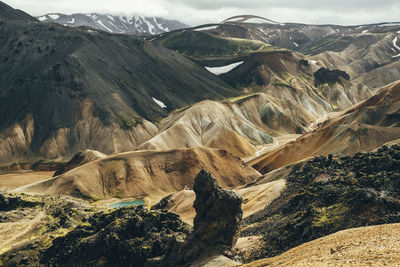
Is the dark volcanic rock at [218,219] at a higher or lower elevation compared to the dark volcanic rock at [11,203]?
higher

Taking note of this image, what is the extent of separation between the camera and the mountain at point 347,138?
121812 mm

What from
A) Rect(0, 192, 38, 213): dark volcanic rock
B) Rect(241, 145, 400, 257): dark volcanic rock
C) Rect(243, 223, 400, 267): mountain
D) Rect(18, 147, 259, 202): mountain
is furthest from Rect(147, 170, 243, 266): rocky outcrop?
Rect(18, 147, 259, 202): mountain

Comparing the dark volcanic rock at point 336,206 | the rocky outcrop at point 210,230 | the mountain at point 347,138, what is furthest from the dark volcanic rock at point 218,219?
the mountain at point 347,138

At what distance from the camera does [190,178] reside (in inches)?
5192

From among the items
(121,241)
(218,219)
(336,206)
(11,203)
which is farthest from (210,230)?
(11,203)

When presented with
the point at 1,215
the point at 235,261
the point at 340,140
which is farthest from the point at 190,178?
the point at 235,261

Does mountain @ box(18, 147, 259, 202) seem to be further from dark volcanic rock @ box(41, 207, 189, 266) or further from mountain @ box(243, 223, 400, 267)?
mountain @ box(243, 223, 400, 267)

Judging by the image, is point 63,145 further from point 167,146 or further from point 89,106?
point 167,146

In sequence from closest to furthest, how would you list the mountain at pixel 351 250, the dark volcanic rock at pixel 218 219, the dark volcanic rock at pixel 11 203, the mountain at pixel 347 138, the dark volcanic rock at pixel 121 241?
the mountain at pixel 351 250 < the dark volcanic rock at pixel 218 219 < the dark volcanic rock at pixel 121 241 < the dark volcanic rock at pixel 11 203 < the mountain at pixel 347 138

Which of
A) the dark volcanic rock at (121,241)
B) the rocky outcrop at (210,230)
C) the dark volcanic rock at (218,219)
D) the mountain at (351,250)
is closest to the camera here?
the mountain at (351,250)

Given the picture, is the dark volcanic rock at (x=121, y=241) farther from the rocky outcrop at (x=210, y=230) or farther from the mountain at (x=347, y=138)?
the mountain at (x=347, y=138)

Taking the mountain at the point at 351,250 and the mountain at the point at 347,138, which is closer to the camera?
the mountain at the point at 351,250

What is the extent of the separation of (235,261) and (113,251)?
19.8 m

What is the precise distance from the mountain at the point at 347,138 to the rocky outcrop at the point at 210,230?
225 ft
